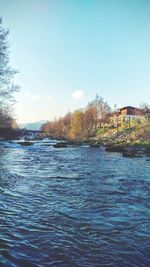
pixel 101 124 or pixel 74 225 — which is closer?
pixel 74 225

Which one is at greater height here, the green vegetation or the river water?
the green vegetation

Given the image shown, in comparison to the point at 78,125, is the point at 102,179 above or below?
below

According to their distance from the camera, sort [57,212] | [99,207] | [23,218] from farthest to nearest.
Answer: [99,207], [57,212], [23,218]

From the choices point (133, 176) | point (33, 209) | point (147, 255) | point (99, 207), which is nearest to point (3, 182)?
point (33, 209)

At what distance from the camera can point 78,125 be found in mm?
112625

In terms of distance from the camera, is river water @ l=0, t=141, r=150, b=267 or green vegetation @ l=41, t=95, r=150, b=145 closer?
river water @ l=0, t=141, r=150, b=267

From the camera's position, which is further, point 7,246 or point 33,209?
point 33,209

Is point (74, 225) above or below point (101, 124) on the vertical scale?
below

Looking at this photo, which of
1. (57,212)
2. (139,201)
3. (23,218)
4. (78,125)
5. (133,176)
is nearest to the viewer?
(23,218)

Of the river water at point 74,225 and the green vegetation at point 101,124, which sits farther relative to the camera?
the green vegetation at point 101,124

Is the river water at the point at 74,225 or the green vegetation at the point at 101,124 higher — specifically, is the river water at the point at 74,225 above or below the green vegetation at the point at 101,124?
below

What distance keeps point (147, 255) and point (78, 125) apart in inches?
4149

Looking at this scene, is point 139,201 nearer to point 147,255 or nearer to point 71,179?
point 147,255

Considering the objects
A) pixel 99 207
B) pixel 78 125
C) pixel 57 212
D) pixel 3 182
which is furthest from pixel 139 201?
pixel 78 125
